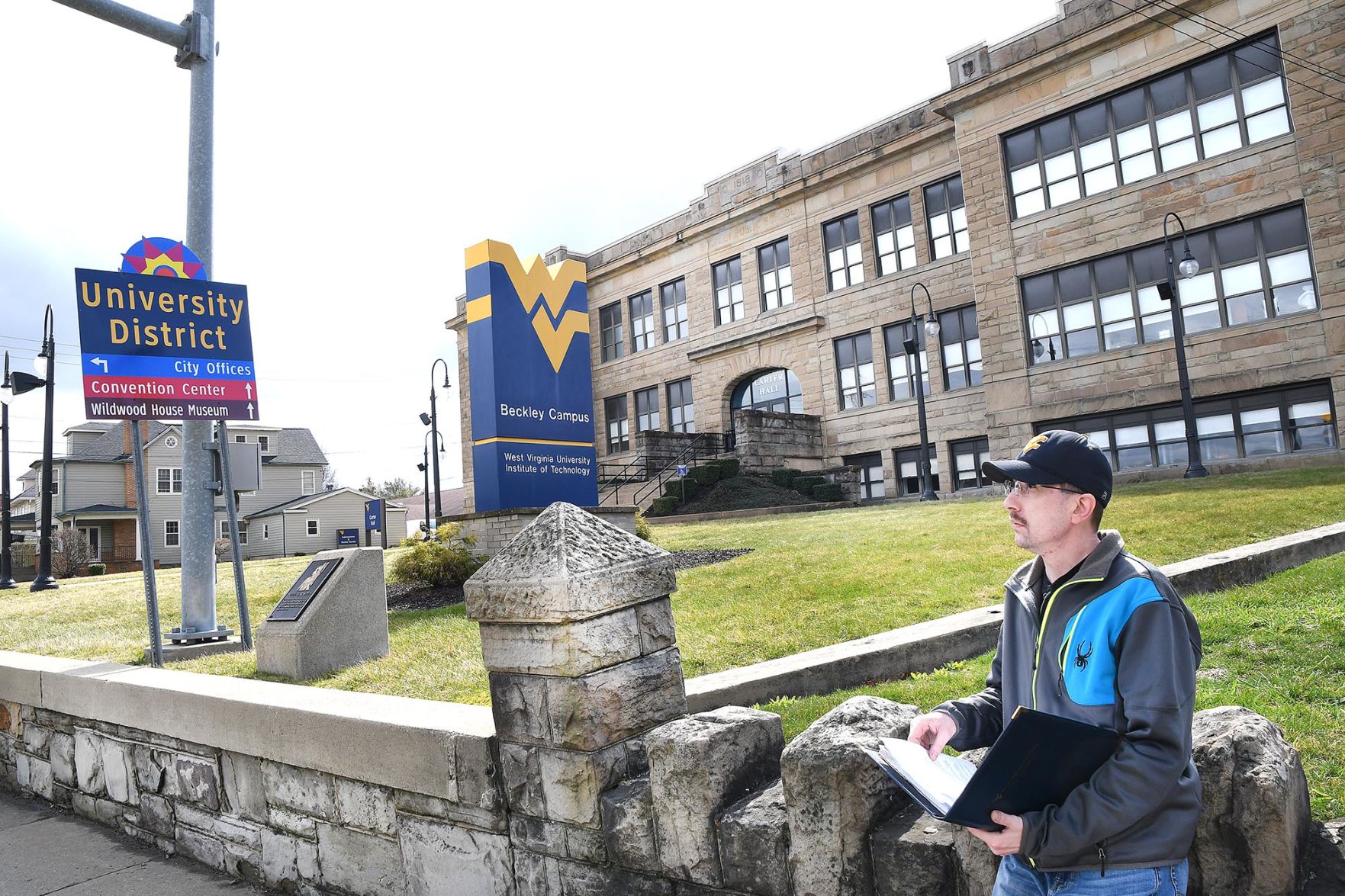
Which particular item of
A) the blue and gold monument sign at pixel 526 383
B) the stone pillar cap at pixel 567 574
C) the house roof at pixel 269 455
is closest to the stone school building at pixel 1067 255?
the blue and gold monument sign at pixel 526 383

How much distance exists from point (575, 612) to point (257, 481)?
22.3 feet

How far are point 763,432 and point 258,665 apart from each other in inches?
836

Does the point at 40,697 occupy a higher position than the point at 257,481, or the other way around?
the point at 257,481

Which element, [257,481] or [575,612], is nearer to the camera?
[575,612]

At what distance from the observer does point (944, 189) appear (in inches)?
1046

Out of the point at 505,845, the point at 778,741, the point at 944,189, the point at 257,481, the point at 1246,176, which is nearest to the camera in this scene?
the point at 778,741

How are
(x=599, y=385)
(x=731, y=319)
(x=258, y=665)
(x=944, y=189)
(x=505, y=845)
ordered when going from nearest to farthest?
(x=505, y=845) < (x=258, y=665) < (x=944, y=189) < (x=731, y=319) < (x=599, y=385)

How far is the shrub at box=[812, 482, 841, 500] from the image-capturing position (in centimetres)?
2508

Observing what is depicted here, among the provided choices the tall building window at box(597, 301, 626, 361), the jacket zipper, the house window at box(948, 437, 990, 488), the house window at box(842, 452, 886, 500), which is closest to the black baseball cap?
the jacket zipper

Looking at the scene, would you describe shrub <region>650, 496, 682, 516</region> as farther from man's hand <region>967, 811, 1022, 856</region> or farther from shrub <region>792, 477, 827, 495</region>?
man's hand <region>967, 811, 1022, 856</region>

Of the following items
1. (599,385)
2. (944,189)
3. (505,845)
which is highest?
(944,189)

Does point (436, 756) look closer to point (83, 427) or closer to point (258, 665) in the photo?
point (258, 665)

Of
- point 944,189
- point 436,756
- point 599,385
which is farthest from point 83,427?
point 436,756

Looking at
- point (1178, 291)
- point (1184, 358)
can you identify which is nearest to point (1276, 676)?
point (1184, 358)
